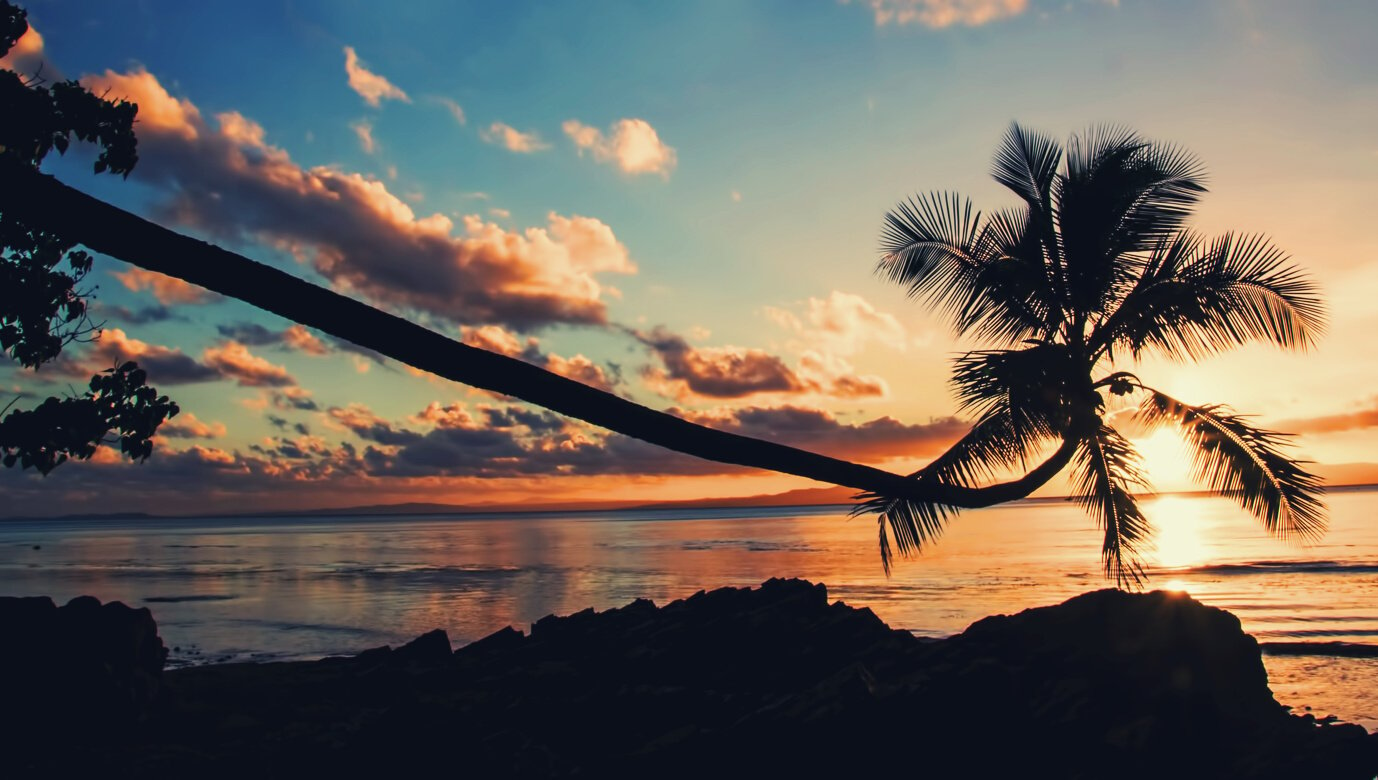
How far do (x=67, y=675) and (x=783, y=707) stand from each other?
25.9 feet

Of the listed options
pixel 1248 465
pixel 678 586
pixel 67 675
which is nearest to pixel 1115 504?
pixel 1248 465

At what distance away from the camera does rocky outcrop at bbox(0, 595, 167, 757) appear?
10055mm

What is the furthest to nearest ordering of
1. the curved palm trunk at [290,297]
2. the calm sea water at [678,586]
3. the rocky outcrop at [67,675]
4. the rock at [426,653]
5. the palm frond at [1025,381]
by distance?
the calm sea water at [678,586], the rock at [426,653], the rocky outcrop at [67,675], the palm frond at [1025,381], the curved palm trunk at [290,297]

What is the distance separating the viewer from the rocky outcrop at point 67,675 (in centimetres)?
1005

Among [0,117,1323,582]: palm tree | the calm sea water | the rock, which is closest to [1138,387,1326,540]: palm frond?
[0,117,1323,582]: palm tree

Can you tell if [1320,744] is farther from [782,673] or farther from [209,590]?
[209,590]

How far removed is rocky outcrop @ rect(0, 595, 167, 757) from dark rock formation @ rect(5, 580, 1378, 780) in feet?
1.65

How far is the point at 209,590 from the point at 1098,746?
34652mm

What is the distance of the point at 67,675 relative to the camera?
10.3 m

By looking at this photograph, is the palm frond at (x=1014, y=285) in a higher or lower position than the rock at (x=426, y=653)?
higher

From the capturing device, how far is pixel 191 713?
11219mm

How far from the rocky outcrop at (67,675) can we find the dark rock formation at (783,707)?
1.65 ft

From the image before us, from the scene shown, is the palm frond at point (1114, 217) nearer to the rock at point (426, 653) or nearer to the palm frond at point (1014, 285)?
the palm frond at point (1014, 285)

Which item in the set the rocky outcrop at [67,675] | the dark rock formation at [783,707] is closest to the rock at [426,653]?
the dark rock formation at [783,707]
